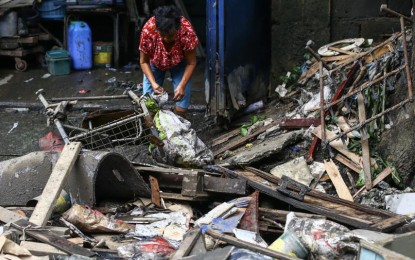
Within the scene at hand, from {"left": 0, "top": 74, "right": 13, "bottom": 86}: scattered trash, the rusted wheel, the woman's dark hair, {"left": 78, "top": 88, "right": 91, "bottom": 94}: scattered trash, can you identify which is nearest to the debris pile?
the woman's dark hair

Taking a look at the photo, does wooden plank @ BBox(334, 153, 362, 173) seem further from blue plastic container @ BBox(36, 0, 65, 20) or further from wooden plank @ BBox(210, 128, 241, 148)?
blue plastic container @ BBox(36, 0, 65, 20)

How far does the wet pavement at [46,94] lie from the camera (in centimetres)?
835

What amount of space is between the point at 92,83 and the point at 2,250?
6.21 m

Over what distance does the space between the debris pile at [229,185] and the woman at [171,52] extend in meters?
0.42

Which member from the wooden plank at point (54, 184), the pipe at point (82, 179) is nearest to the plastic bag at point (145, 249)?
the wooden plank at point (54, 184)

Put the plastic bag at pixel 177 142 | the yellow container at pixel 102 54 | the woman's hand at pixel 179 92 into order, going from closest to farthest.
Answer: the plastic bag at pixel 177 142 < the woman's hand at pixel 179 92 < the yellow container at pixel 102 54

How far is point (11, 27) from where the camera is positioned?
1092cm

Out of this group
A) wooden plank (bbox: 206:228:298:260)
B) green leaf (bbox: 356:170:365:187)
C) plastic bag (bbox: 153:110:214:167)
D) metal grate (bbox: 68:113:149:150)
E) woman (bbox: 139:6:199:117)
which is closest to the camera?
wooden plank (bbox: 206:228:298:260)

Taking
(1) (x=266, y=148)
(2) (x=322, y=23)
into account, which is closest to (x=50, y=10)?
(2) (x=322, y=23)

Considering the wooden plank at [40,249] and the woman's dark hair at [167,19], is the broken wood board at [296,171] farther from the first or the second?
the wooden plank at [40,249]

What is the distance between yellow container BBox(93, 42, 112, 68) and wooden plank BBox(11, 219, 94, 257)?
6.69 meters

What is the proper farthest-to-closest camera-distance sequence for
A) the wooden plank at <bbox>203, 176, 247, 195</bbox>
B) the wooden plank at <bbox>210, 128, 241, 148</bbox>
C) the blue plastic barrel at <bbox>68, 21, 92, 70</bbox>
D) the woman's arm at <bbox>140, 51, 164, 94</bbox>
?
the blue plastic barrel at <bbox>68, 21, 92, 70</bbox> < the wooden plank at <bbox>210, 128, 241, 148</bbox> < the woman's arm at <bbox>140, 51, 164, 94</bbox> < the wooden plank at <bbox>203, 176, 247, 195</bbox>

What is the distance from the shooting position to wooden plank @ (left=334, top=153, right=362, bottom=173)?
625 cm

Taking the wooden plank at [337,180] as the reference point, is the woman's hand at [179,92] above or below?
above
